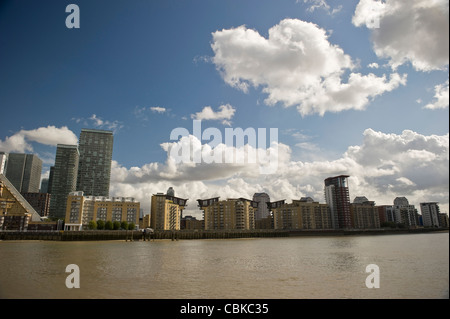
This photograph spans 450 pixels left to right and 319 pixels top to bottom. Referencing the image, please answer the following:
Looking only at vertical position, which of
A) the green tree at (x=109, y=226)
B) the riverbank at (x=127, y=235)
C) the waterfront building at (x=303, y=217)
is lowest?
the riverbank at (x=127, y=235)

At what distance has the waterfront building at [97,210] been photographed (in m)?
142

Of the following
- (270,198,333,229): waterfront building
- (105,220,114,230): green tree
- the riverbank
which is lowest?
the riverbank

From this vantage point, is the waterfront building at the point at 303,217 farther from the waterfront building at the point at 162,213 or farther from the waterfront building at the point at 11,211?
the waterfront building at the point at 11,211

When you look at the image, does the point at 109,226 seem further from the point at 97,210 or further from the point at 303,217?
the point at 303,217

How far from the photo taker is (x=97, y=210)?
Result: 152 m

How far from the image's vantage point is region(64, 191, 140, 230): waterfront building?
464 ft

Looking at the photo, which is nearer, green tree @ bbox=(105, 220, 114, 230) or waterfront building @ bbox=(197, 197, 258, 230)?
green tree @ bbox=(105, 220, 114, 230)

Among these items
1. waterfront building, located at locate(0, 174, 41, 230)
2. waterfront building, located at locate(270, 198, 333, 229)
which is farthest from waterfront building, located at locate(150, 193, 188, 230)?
waterfront building, located at locate(270, 198, 333, 229)

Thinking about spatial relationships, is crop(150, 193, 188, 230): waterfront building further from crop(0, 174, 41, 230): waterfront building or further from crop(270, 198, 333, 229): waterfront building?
crop(270, 198, 333, 229): waterfront building

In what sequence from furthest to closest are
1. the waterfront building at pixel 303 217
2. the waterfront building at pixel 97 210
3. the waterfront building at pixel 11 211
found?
the waterfront building at pixel 303 217, the waterfront building at pixel 97 210, the waterfront building at pixel 11 211

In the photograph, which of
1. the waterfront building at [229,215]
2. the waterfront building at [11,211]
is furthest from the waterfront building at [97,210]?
the waterfront building at [229,215]
